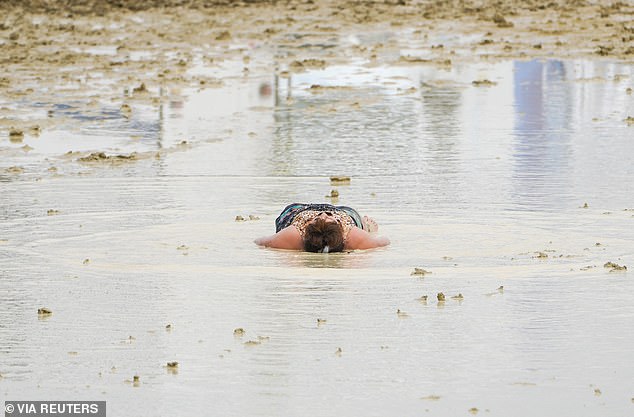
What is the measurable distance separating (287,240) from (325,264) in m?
0.51

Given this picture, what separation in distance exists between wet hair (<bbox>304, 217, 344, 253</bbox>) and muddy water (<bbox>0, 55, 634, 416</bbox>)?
16 cm

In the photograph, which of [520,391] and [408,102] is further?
[408,102]

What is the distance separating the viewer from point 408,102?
19422mm

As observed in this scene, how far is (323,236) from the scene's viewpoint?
1047 centimetres

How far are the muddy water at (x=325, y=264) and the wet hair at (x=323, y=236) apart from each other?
16 cm

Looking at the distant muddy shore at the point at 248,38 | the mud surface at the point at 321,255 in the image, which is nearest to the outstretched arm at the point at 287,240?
the mud surface at the point at 321,255

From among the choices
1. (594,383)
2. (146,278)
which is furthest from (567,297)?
(146,278)

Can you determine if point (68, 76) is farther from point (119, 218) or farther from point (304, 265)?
point (304, 265)

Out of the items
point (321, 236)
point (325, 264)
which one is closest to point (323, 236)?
point (321, 236)

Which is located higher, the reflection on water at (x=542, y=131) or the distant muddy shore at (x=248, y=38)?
the distant muddy shore at (x=248, y=38)

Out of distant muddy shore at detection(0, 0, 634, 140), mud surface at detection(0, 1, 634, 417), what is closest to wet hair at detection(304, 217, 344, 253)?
mud surface at detection(0, 1, 634, 417)

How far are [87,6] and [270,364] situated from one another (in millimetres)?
31619

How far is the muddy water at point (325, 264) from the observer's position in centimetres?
715

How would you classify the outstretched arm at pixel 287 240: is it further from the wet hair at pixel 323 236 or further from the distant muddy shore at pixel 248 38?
the distant muddy shore at pixel 248 38
